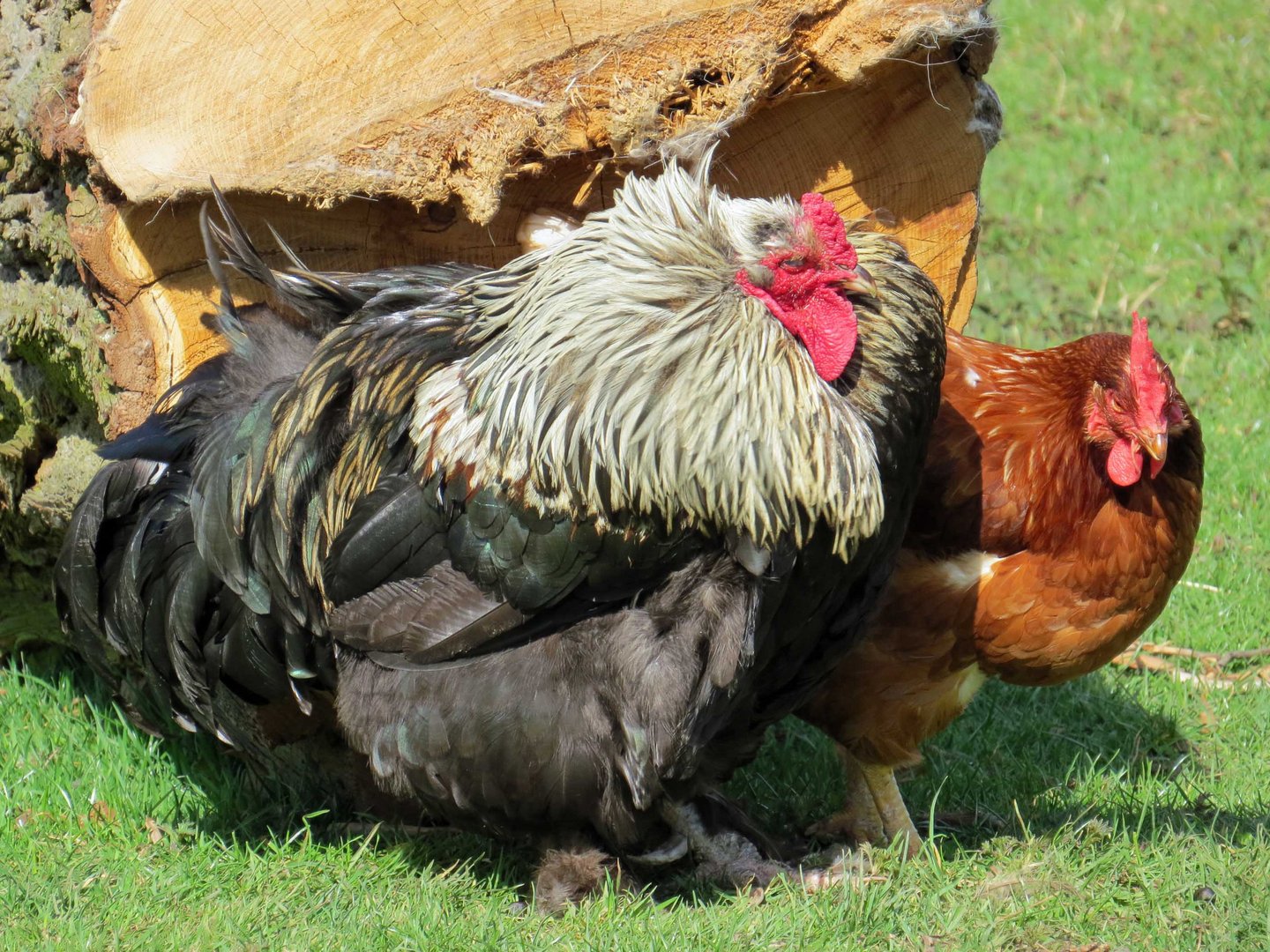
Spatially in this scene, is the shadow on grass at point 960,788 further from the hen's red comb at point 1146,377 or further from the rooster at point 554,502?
the hen's red comb at point 1146,377

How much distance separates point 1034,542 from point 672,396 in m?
1.26

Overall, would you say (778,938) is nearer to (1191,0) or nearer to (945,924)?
(945,924)

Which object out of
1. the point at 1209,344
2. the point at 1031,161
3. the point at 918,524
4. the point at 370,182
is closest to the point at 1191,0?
the point at 1031,161

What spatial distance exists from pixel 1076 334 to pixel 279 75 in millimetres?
5016

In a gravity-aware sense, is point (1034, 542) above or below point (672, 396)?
below

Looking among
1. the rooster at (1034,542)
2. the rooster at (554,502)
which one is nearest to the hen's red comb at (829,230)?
the rooster at (554,502)

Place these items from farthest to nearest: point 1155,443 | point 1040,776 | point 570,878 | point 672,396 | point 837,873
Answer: point 1040,776
point 837,873
point 570,878
point 1155,443
point 672,396

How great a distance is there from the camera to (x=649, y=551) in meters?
3.17

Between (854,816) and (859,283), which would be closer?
(859,283)

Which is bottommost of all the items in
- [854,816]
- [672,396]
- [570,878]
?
[854,816]

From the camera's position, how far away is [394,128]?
3.43m

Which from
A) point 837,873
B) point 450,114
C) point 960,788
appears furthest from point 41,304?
point 960,788

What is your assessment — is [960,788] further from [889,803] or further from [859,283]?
[859,283]

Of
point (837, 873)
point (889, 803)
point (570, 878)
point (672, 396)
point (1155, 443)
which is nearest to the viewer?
point (672, 396)
